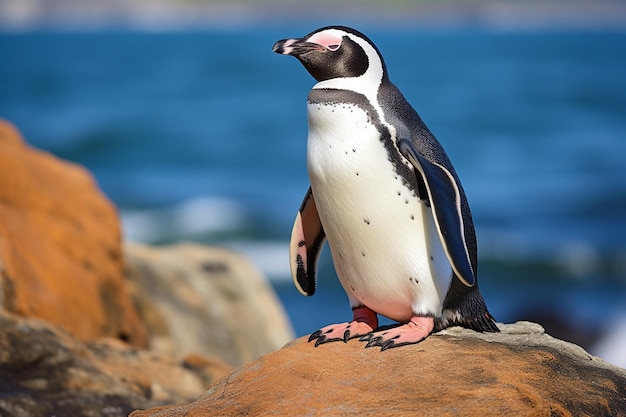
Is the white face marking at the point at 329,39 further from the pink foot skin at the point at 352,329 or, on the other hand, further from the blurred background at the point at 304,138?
the blurred background at the point at 304,138

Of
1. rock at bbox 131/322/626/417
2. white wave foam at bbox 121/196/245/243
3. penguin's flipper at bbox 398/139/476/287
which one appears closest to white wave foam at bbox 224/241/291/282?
white wave foam at bbox 121/196/245/243

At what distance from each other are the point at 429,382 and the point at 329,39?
1.42 meters

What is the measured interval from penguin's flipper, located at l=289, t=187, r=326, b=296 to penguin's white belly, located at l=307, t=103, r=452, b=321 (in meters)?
0.45

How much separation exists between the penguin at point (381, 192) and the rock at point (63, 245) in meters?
2.51

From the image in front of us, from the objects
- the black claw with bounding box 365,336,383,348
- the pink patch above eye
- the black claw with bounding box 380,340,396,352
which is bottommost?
the black claw with bounding box 380,340,396,352

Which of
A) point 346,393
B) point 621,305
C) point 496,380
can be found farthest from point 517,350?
point 621,305

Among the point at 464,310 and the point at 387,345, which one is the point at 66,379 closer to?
the point at 387,345

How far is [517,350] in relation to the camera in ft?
14.2

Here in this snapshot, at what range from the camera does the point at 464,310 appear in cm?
455

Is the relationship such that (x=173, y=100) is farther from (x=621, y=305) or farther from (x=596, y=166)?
(x=621, y=305)

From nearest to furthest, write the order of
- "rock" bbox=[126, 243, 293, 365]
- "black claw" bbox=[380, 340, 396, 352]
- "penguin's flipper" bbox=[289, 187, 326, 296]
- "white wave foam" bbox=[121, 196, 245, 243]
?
"black claw" bbox=[380, 340, 396, 352]
"penguin's flipper" bbox=[289, 187, 326, 296]
"rock" bbox=[126, 243, 293, 365]
"white wave foam" bbox=[121, 196, 245, 243]

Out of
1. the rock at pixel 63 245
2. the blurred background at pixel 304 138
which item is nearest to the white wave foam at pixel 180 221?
the blurred background at pixel 304 138

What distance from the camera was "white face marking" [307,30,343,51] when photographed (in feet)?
14.7

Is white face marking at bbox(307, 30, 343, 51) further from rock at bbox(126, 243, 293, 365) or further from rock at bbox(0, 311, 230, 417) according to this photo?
rock at bbox(126, 243, 293, 365)
